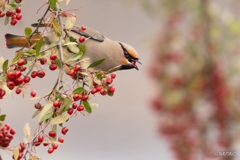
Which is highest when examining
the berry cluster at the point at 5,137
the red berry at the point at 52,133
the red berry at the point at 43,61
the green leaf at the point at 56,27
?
the green leaf at the point at 56,27

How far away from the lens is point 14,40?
774mm

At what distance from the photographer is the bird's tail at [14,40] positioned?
773 millimetres

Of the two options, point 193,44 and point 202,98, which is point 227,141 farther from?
point 193,44

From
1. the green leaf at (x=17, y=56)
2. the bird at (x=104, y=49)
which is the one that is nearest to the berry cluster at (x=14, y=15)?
the bird at (x=104, y=49)

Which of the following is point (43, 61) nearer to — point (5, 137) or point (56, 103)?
point (56, 103)

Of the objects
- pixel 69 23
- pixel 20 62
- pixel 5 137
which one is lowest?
pixel 5 137

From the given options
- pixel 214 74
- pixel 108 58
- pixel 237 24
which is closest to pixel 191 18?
pixel 237 24

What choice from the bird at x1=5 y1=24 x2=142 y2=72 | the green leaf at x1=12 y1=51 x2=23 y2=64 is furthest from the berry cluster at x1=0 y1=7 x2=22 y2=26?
the green leaf at x1=12 y1=51 x2=23 y2=64

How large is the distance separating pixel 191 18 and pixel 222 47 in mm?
294

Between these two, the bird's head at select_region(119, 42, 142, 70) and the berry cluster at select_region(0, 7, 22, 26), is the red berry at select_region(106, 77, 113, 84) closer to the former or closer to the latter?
the bird's head at select_region(119, 42, 142, 70)

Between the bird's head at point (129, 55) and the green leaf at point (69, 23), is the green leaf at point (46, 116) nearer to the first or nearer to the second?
the green leaf at point (69, 23)

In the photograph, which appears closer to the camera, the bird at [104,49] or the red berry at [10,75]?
the red berry at [10,75]

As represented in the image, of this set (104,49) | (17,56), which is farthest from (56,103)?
(104,49)

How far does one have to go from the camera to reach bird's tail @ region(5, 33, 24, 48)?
0.77m
